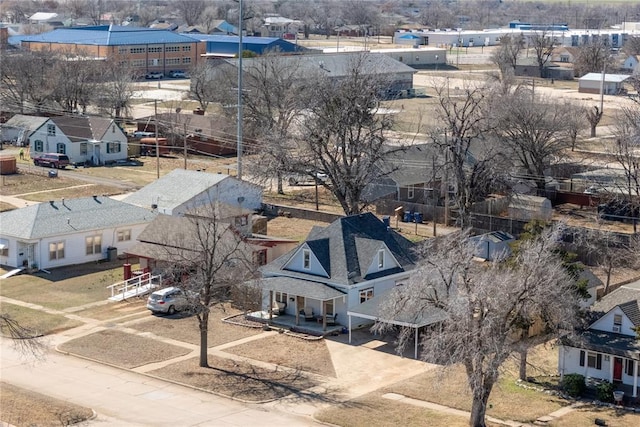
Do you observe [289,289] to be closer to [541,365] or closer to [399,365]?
[399,365]

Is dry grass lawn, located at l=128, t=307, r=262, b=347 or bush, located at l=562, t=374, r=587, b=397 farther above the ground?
bush, located at l=562, t=374, r=587, b=397

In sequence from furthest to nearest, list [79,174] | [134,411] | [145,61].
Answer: [145,61] → [79,174] → [134,411]

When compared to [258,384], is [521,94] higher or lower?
higher

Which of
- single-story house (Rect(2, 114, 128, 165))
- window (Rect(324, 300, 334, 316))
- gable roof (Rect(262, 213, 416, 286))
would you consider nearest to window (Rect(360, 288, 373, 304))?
gable roof (Rect(262, 213, 416, 286))

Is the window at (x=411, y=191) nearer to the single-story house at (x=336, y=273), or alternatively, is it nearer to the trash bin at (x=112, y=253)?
the trash bin at (x=112, y=253)

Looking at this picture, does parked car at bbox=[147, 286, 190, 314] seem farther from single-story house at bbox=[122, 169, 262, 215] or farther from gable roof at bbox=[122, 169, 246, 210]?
gable roof at bbox=[122, 169, 246, 210]

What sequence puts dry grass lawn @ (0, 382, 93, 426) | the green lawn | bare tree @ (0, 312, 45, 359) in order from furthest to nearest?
the green lawn < bare tree @ (0, 312, 45, 359) < dry grass lawn @ (0, 382, 93, 426)

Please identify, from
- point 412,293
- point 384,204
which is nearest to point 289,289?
point 412,293
